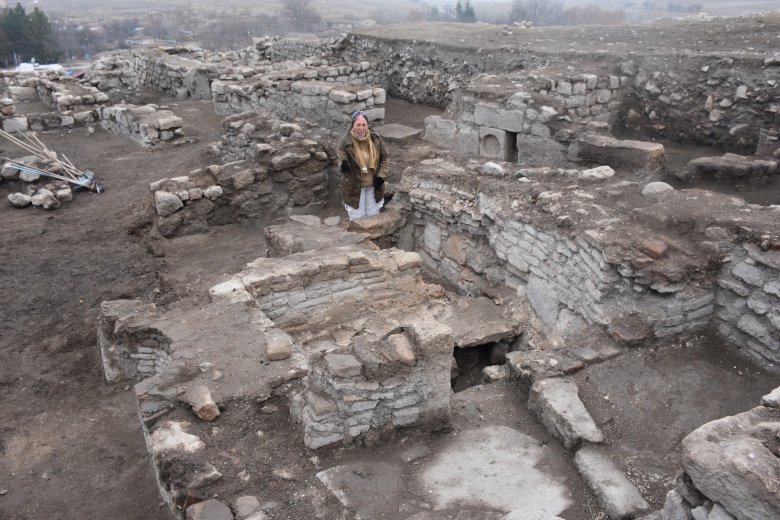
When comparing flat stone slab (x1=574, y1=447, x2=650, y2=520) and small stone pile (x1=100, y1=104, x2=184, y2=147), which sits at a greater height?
small stone pile (x1=100, y1=104, x2=184, y2=147)

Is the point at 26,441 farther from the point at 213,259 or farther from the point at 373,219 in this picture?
the point at 373,219

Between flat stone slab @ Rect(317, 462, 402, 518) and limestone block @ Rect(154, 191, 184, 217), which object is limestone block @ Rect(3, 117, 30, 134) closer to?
limestone block @ Rect(154, 191, 184, 217)

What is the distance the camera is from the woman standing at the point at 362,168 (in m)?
7.86

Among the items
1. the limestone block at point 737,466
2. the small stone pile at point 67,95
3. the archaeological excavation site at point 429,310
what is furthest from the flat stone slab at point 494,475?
the small stone pile at point 67,95

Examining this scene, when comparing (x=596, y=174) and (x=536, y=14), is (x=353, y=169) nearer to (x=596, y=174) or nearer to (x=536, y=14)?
(x=596, y=174)

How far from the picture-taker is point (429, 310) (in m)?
6.81

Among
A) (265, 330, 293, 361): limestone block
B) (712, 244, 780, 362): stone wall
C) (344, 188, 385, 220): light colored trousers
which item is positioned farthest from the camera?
(344, 188, 385, 220): light colored trousers

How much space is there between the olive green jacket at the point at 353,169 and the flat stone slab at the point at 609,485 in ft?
16.9

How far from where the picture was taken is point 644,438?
412cm

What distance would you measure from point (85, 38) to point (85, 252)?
45314 mm

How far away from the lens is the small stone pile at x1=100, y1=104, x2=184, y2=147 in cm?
1214

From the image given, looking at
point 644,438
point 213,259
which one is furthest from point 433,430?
point 213,259

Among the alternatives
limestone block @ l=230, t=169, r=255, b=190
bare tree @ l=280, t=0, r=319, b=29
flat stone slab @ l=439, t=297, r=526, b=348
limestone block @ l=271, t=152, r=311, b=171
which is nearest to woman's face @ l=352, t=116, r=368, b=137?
limestone block @ l=271, t=152, r=311, b=171

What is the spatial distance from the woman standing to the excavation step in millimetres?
4441
